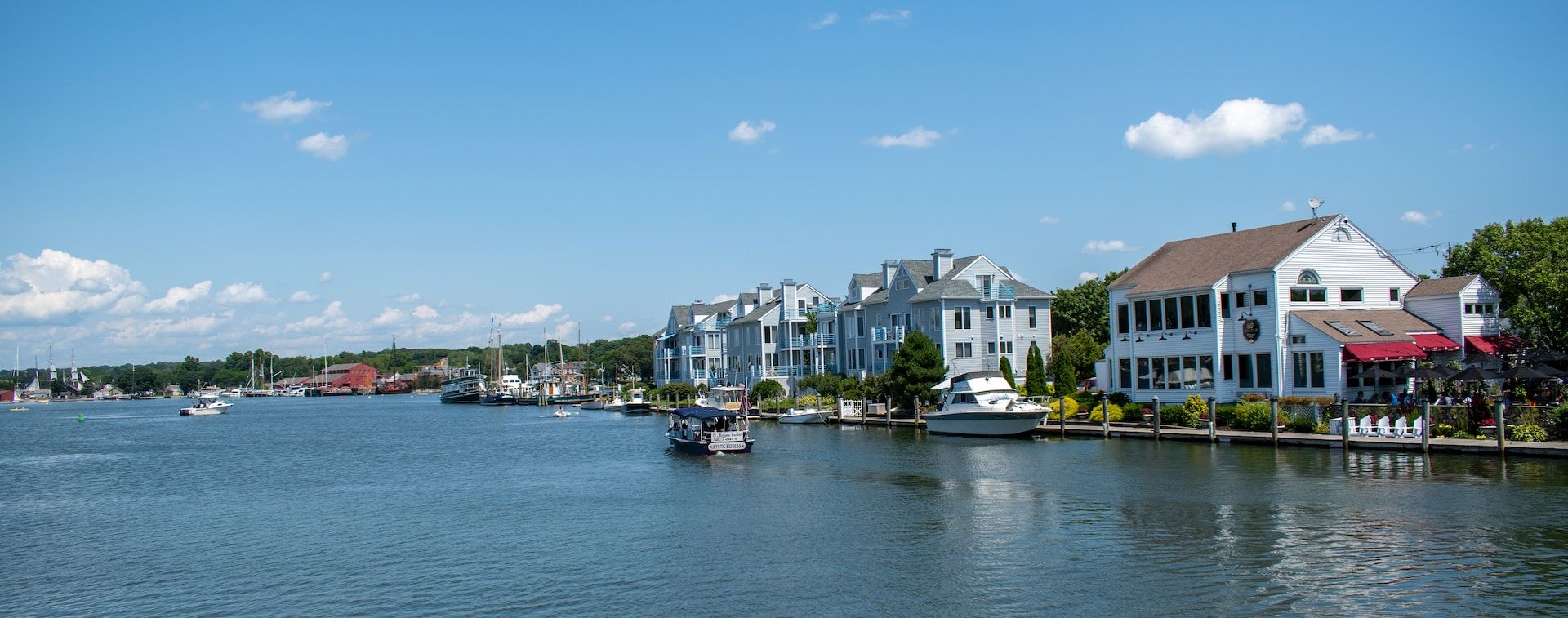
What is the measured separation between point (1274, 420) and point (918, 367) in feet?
85.4

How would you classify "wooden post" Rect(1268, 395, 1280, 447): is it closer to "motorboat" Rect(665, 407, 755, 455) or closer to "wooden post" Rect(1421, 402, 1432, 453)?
"wooden post" Rect(1421, 402, 1432, 453)

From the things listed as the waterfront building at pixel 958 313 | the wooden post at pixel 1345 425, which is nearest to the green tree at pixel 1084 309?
the waterfront building at pixel 958 313

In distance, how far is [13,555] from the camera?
2973cm

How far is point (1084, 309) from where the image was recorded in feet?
279

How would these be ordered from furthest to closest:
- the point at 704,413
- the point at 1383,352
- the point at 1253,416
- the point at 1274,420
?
the point at 704,413 < the point at 1253,416 < the point at 1383,352 < the point at 1274,420

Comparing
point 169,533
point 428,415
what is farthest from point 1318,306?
point 428,415

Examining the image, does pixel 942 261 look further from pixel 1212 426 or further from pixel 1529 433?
pixel 1529 433

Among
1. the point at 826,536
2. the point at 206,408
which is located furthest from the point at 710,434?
the point at 206,408

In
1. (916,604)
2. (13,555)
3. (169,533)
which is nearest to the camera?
(916,604)

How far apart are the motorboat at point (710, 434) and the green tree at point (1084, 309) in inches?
1495

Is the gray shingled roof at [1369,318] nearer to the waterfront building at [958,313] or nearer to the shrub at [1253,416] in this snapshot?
the shrub at [1253,416]

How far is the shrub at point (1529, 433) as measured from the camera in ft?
120

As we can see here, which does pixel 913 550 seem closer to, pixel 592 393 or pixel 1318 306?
pixel 1318 306

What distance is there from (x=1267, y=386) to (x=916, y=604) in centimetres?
3353
